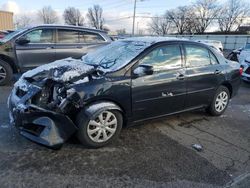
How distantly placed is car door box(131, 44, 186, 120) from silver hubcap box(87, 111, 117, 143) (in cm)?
41

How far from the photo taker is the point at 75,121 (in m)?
3.46

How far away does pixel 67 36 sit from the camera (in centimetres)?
780

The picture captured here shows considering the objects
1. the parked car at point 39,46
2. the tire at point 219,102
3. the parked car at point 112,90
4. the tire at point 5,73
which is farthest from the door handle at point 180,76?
the tire at point 5,73

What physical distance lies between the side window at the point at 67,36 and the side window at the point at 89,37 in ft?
0.53

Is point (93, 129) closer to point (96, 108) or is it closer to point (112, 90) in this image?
point (96, 108)

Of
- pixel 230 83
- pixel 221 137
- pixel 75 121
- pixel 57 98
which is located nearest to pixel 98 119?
pixel 75 121

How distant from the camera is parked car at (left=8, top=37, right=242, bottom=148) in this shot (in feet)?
10.9

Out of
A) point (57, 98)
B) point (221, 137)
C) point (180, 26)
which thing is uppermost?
point (180, 26)

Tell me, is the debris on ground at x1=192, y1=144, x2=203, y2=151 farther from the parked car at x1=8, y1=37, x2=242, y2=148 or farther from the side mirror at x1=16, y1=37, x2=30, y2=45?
the side mirror at x1=16, y1=37, x2=30, y2=45

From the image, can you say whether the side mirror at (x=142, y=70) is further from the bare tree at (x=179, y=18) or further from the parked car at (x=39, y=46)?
the bare tree at (x=179, y=18)

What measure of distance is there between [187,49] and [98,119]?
2.15 metres

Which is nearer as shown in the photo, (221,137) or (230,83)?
(221,137)

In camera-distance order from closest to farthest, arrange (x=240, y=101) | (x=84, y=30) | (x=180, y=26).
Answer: (x=240, y=101) < (x=84, y=30) < (x=180, y=26)

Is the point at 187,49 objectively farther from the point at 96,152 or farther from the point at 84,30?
the point at 84,30
